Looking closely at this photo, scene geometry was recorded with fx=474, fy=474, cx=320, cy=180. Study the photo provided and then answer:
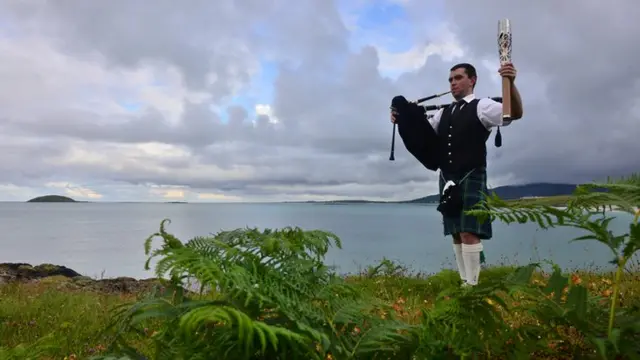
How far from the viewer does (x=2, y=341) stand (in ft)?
16.7

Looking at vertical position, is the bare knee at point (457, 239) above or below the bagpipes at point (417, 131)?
below

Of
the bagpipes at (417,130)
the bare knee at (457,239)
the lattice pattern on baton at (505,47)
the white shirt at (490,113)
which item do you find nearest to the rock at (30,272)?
the bagpipes at (417,130)

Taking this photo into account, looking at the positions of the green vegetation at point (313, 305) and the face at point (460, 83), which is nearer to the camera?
the green vegetation at point (313, 305)

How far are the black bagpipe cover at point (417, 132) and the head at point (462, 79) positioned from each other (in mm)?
579

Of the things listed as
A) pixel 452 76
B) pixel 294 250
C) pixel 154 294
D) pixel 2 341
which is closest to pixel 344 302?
pixel 294 250

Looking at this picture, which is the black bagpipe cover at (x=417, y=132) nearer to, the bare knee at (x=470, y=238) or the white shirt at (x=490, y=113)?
the white shirt at (x=490, y=113)

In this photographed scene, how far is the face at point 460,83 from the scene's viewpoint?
7098 mm

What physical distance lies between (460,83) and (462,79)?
6cm

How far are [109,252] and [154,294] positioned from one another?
68466 millimetres

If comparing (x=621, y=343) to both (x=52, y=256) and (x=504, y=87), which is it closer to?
(x=504, y=87)

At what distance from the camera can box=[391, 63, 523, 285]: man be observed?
6551 millimetres

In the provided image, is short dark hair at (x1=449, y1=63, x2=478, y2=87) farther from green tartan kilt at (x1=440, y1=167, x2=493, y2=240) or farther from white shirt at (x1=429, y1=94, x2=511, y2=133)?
green tartan kilt at (x1=440, y1=167, x2=493, y2=240)

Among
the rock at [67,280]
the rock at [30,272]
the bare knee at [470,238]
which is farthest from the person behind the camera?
the rock at [30,272]

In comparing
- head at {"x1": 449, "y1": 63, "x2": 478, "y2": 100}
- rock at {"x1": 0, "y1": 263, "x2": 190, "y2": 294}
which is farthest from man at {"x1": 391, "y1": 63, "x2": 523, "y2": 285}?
rock at {"x1": 0, "y1": 263, "x2": 190, "y2": 294}
